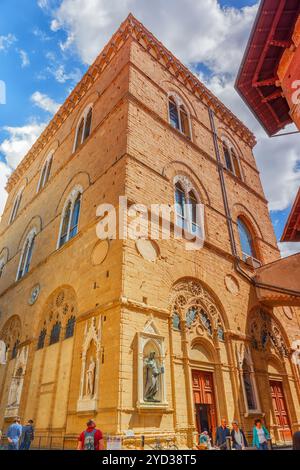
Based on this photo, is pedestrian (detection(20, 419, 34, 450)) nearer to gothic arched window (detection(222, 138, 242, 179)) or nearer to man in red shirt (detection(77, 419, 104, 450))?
man in red shirt (detection(77, 419, 104, 450))

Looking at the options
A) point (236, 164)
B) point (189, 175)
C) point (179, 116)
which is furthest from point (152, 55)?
point (236, 164)

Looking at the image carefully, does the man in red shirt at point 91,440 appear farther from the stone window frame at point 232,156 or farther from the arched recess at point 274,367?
the stone window frame at point 232,156

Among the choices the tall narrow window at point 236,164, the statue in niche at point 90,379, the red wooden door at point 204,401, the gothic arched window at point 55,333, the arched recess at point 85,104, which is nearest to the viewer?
the statue in niche at point 90,379

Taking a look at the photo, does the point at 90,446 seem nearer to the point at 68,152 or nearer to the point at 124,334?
the point at 124,334

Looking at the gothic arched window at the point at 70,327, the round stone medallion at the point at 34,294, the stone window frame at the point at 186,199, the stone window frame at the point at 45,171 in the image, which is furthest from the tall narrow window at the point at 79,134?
the gothic arched window at the point at 70,327

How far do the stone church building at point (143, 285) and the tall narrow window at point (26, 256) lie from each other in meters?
0.11

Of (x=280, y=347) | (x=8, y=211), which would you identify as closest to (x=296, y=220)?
(x=280, y=347)

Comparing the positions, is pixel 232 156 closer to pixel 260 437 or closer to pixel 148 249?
pixel 148 249

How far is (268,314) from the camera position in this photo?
13.5 m

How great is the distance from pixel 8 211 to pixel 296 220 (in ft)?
63.9

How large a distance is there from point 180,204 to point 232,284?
3681mm

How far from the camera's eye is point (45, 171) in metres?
19.0

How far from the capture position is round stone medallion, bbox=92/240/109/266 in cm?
930

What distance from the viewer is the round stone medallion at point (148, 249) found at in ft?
29.7
